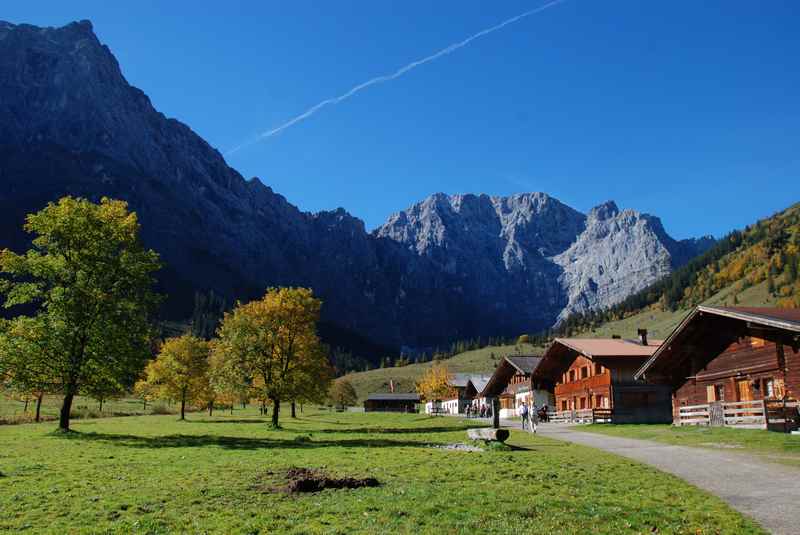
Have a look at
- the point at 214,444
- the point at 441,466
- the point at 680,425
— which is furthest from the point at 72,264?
the point at 680,425

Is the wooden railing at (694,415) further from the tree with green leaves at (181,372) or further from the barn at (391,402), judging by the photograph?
the barn at (391,402)

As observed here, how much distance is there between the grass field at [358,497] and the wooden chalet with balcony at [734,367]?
15.0 metres

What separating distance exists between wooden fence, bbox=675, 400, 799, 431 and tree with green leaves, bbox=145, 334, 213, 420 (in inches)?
2200

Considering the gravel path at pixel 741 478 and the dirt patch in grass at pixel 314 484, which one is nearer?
the gravel path at pixel 741 478

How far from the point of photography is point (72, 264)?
137ft

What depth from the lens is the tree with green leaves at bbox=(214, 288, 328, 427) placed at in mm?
55969

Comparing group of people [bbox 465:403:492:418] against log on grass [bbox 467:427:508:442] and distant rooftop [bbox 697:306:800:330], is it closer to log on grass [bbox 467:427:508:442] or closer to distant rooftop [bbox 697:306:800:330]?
distant rooftop [bbox 697:306:800:330]

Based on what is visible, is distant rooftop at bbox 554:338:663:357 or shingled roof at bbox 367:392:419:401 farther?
shingled roof at bbox 367:392:419:401

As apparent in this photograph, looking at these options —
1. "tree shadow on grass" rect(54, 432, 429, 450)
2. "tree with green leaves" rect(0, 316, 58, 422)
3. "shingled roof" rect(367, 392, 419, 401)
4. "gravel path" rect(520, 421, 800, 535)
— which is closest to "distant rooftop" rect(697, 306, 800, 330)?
"gravel path" rect(520, 421, 800, 535)

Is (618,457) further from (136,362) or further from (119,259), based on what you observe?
(119,259)

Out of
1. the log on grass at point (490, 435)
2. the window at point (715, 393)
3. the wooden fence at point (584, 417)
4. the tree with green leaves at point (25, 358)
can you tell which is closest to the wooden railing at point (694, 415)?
the window at point (715, 393)

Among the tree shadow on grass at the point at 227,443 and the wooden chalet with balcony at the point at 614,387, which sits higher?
the wooden chalet with balcony at the point at 614,387

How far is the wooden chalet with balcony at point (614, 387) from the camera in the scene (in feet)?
198

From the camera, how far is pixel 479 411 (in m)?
108
